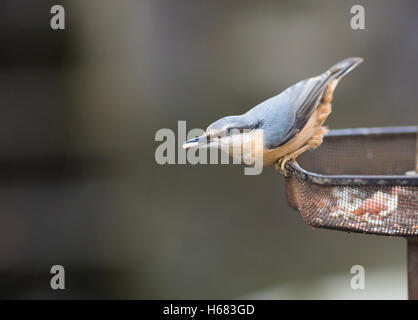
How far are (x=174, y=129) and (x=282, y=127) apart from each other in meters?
1.79

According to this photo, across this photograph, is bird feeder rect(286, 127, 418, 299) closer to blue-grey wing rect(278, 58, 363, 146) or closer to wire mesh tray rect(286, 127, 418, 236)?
wire mesh tray rect(286, 127, 418, 236)

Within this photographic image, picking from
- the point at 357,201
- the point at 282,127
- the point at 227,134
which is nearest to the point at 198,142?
the point at 227,134

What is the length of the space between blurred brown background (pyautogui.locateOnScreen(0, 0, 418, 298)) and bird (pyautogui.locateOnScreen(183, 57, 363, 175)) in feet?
5.47

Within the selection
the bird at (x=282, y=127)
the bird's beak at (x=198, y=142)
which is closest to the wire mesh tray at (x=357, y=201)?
the bird at (x=282, y=127)

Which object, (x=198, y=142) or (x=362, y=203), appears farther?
(x=198, y=142)

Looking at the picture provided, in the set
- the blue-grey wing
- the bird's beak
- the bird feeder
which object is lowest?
the bird feeder

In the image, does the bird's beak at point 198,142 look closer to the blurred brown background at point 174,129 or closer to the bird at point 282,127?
the bird at point 282,127

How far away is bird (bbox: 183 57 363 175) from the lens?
2.81 meters

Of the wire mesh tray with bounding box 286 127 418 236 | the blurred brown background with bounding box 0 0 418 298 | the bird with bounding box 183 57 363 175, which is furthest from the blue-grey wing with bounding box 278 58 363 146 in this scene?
the blurred brown background with bounding box 0 0 418 298

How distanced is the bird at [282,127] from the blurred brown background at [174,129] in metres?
1.67

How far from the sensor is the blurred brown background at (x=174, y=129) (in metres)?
4.46

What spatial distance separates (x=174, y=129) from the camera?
4520mm

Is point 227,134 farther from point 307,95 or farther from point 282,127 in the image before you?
point 307,95

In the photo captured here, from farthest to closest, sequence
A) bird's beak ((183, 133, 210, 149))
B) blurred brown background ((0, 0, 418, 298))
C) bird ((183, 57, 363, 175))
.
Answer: blurred brown background ((0, 0, 418, 298)), bird ((183, 57, 363, 175)), bird's beak ((183, 133, 210, 149))
